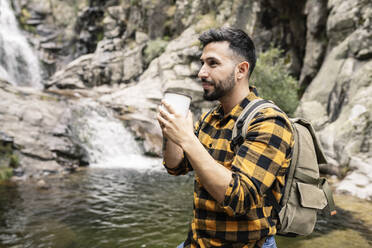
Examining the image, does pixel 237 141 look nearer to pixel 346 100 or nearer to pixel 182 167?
pixel 182 167

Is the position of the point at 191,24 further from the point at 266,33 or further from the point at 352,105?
the point at 352,105

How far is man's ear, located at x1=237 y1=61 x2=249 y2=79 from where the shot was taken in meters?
2.03

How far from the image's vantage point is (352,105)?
11914 mm

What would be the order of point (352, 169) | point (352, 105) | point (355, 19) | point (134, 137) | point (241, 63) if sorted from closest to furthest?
1. point (241, 63)
2. point (352, 169)
3. point (352, 105)
4. point (355, 19)
5. point (134, 137)

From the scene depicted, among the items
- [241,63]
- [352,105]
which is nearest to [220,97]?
[241,63]

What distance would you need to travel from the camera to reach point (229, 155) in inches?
74.2

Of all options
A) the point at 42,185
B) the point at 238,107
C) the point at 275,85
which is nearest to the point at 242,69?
the point at 238,107

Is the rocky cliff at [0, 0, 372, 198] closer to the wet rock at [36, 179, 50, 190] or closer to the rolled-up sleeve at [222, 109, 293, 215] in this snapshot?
the wet rock at [36, 179, 50, 190]

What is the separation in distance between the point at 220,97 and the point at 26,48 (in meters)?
35.3

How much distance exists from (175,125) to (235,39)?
2.96 feet

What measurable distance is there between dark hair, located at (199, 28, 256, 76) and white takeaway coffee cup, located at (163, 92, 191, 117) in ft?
2.05

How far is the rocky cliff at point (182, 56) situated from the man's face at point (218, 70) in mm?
8792

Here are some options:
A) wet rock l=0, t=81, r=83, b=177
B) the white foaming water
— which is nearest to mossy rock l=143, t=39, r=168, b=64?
the white foaming water

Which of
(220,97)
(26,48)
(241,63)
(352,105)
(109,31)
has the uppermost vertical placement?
(109,31)
